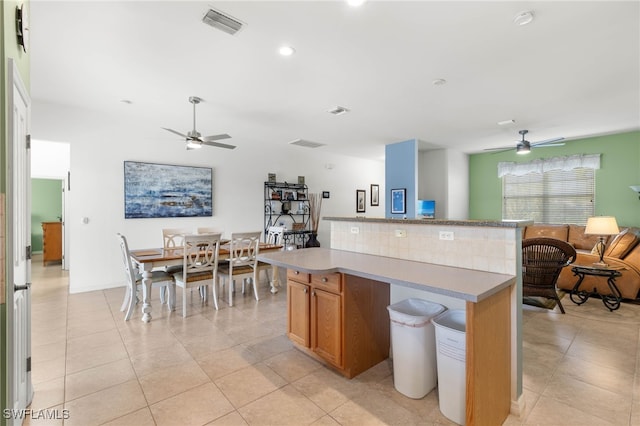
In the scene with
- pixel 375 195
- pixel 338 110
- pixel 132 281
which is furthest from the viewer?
pixel 375 195

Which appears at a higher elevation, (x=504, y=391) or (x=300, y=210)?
(x=300, y=210)

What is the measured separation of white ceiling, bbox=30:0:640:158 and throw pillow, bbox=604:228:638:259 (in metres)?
1.88

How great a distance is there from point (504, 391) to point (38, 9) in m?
4.06

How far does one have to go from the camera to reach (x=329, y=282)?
2309mm

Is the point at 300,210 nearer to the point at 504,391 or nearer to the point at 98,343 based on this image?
the point at 98,343

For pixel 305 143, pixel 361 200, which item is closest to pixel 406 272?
pixel 305 143

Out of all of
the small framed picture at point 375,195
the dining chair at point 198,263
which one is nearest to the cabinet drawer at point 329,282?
the dining chair at point 198,263

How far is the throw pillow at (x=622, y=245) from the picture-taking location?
448cm

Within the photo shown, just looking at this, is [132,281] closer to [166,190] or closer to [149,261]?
[149,261]

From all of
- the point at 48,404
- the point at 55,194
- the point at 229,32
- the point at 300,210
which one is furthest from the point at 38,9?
the point at 55,194

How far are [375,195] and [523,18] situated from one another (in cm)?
690

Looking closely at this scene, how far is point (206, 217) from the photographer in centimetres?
582

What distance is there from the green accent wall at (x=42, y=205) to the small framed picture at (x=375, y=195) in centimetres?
833

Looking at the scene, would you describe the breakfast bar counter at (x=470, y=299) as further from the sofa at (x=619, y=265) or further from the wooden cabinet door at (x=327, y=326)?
the sofa at (x=619, y=265)
